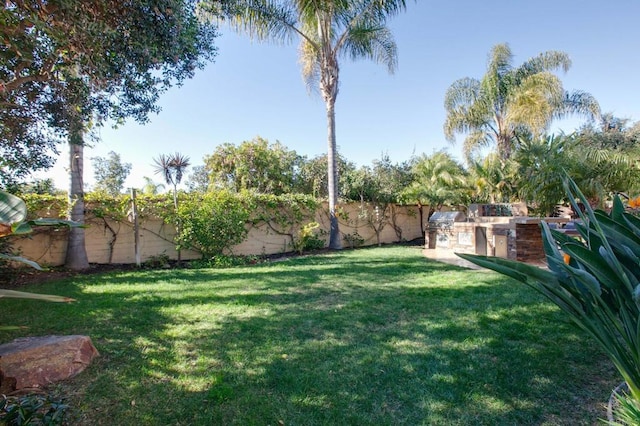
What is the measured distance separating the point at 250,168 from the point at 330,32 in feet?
25.6

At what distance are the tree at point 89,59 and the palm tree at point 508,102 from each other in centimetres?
1338

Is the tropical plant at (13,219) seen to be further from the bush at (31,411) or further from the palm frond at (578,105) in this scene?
the palm frond at (578,105)

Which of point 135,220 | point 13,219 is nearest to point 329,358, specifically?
point 13,219

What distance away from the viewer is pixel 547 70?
1418cm

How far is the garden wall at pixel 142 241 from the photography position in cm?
764

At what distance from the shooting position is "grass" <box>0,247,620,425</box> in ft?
6.99

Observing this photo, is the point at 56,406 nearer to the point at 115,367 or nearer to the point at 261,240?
the point at 115,367

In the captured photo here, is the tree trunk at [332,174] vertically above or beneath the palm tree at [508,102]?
beneath

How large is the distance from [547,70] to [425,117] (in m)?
5.45

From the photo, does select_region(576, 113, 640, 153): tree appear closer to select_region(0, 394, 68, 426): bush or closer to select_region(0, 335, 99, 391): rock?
select_region(0, 335, 99, 391): rock

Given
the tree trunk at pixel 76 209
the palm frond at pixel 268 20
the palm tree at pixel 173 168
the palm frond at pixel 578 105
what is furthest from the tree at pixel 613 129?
the tree trunk at pixel 76 209

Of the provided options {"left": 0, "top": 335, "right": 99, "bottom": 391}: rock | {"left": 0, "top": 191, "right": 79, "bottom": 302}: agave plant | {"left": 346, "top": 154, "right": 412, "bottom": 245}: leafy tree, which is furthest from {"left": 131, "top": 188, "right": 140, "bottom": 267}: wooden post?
{"left": 346, "top": 154, "right": 412, "bottom": 245}: leafy tree

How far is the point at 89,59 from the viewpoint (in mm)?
3842

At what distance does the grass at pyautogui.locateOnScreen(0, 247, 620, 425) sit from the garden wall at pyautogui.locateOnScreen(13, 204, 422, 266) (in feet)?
11.3
